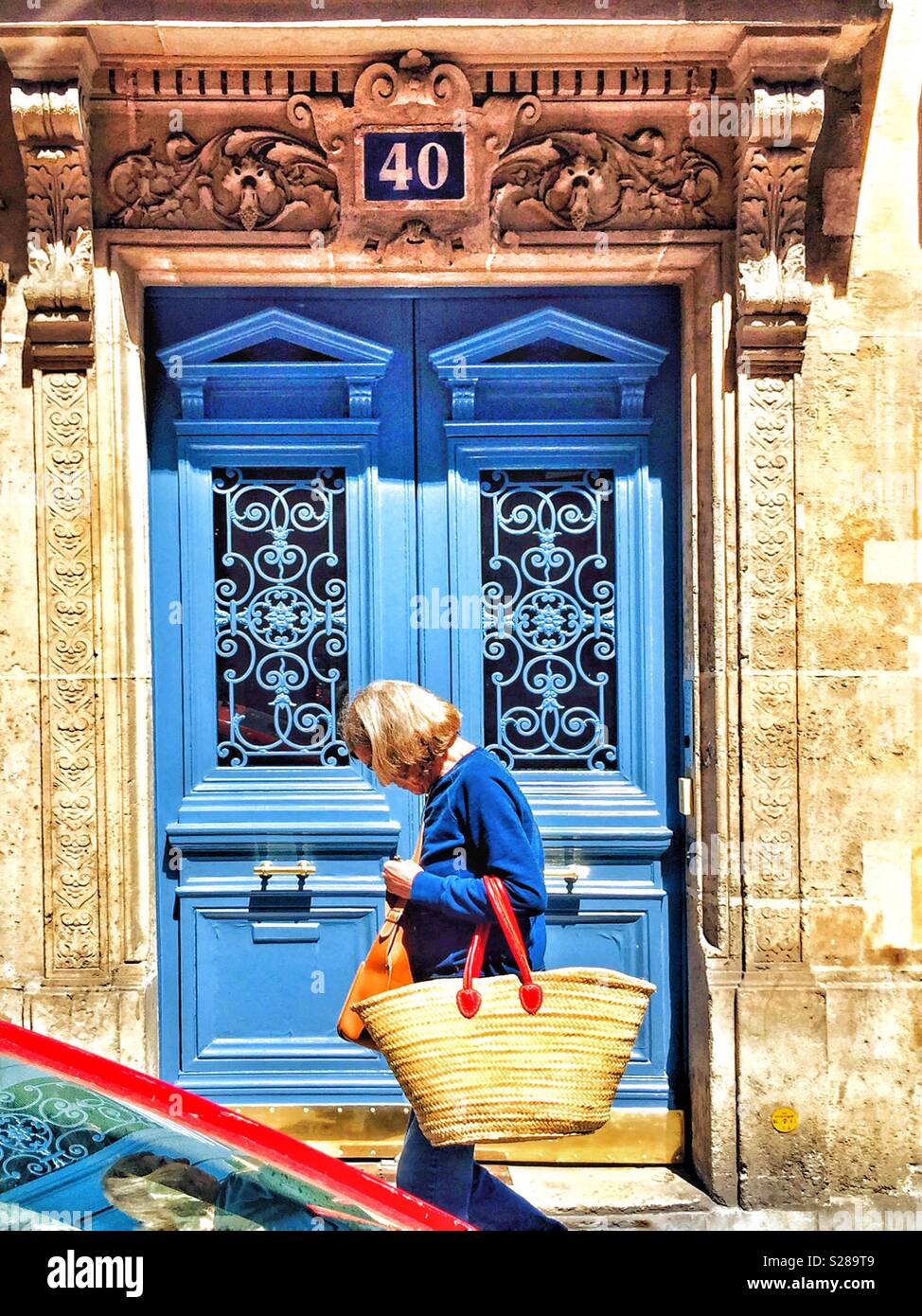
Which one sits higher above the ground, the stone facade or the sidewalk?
the stone facade

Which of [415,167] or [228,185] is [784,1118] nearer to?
[415,167]

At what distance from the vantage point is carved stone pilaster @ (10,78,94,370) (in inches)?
186

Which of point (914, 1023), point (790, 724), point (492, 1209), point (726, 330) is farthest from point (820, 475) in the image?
point (492, 1209)

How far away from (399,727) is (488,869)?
463mm

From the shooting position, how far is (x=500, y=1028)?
3359 mm

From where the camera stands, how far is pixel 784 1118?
489cm

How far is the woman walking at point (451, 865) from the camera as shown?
345 centimetres

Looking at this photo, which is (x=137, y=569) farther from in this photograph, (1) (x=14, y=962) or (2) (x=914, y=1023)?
(2) (x=914, y=1023)

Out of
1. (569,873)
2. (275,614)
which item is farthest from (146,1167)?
(275,614)

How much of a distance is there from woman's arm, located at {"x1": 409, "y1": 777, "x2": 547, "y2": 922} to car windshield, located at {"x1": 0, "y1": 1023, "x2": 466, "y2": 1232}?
37.4 inches

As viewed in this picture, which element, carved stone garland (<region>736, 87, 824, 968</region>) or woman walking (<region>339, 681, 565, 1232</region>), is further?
carved stone garland (<region>736, 87, 824, 968</region>)

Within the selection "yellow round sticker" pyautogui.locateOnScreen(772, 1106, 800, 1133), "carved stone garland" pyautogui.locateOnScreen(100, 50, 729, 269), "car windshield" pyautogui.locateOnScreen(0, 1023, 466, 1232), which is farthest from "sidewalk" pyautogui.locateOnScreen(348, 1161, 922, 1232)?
"carved stone garland" pyautogui.locateOnScreen(100, 50, 729, 269)

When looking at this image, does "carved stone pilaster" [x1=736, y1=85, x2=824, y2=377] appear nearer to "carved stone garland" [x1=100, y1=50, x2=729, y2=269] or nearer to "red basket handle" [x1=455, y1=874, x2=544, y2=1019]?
"carved stone garland" [x1=100, y1=50, x2=729, y2=269]

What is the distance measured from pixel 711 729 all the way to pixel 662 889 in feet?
2.39
